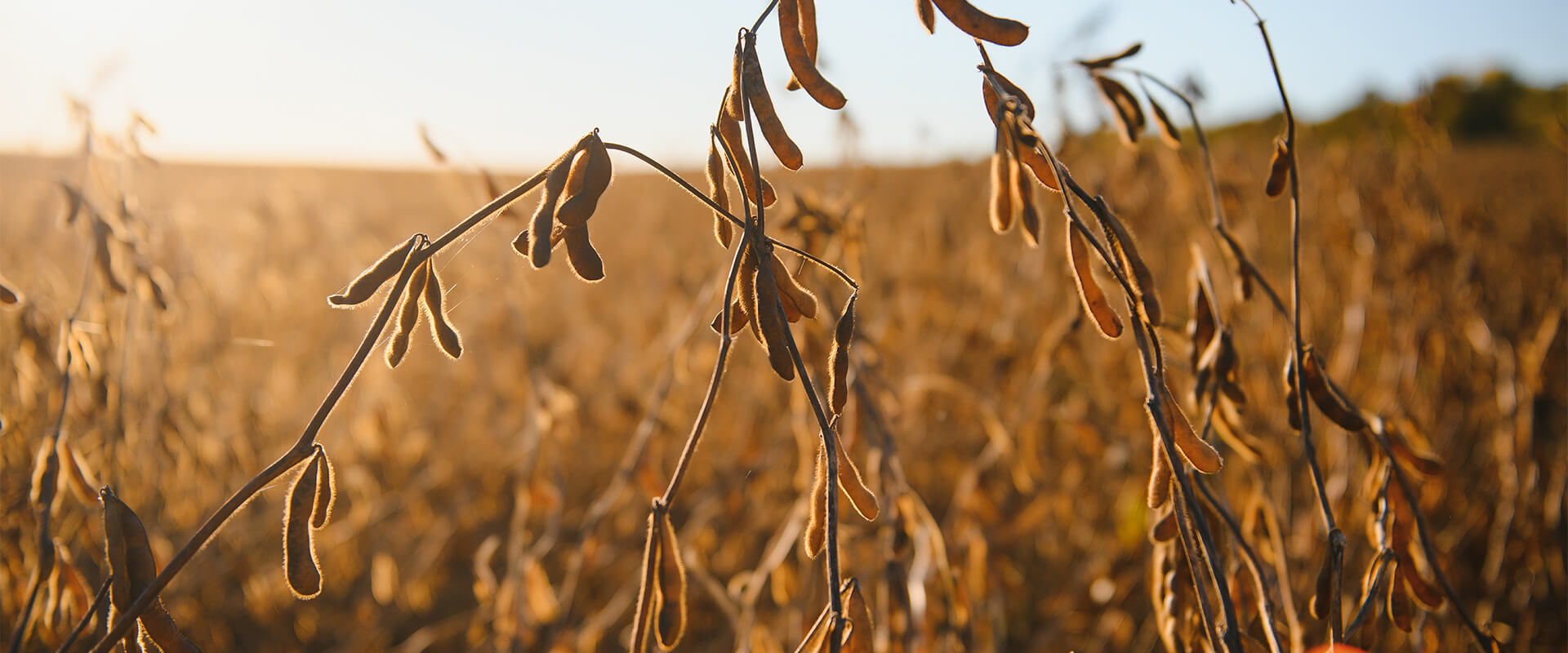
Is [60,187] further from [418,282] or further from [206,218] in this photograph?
[206,218]

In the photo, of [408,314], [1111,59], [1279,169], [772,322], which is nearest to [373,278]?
→ [408,314]

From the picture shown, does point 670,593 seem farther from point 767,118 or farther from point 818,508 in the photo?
point 767,118

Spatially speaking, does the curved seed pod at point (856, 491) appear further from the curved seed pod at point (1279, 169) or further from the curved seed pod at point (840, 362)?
the curved seed pod at point (1279, 169)

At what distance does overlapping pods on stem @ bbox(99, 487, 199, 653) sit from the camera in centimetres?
55

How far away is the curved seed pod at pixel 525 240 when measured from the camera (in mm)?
583

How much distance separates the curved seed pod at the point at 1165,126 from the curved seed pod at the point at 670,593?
0.65m

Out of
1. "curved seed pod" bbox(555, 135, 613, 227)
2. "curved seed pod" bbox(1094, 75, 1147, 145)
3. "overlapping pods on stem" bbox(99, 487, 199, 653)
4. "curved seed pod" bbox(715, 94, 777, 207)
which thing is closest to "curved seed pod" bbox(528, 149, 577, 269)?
"curved seed pod" bbox(555, 135, 613, 227)

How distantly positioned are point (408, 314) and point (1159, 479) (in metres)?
0.58

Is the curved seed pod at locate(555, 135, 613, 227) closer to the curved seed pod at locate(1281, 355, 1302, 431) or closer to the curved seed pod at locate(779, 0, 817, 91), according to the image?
the curved seed pod at locate(779, 0, 817, 91)

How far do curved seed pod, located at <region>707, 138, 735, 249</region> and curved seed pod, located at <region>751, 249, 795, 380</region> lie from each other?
68 mm

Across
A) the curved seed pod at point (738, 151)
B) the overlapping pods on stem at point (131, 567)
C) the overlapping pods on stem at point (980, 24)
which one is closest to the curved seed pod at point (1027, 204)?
Answer: the overlapping pods on stem at point (980, 24)

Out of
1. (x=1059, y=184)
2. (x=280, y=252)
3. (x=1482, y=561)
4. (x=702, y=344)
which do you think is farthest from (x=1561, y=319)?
(x=280, y=252)

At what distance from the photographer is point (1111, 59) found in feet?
2.67

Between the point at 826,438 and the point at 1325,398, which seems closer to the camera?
the point at 826,438
